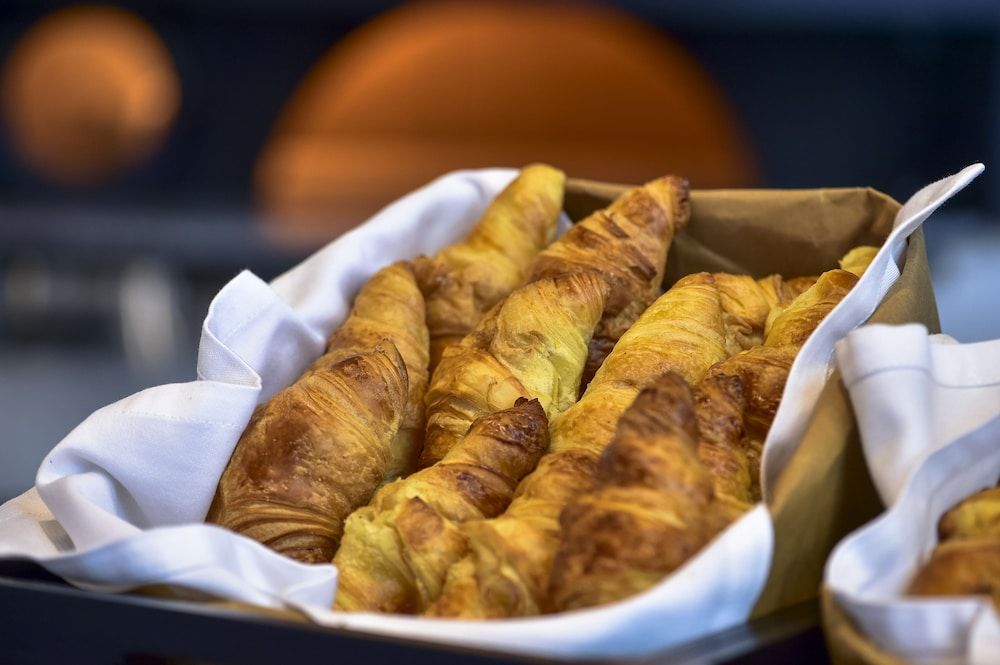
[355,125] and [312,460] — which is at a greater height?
[312,460]

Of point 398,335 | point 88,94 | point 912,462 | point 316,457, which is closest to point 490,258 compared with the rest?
point 398,335

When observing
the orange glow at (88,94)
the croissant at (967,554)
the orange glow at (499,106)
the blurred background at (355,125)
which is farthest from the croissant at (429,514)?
the orange glow at (88,94)

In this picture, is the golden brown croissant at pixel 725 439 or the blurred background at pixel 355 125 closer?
the golden brown croissant at pixel 725 439

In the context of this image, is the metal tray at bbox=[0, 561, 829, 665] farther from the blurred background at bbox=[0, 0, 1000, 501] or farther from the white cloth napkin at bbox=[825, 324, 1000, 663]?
the blurred background at bbox=[0, 0, 1000, 501]

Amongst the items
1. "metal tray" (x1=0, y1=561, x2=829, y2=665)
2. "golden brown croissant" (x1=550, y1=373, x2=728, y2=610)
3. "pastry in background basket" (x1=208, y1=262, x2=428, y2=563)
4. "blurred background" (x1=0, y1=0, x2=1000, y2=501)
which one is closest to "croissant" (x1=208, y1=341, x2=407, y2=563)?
"pastry in background basket" (x1=208, y1=262, x2=428, y2=563)

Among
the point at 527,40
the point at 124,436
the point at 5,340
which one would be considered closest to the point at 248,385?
the point at 124,436

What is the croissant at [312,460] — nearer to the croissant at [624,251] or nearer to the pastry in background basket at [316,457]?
the pastry in background basket at [316,457]

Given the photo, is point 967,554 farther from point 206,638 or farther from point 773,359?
point 206,638
